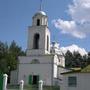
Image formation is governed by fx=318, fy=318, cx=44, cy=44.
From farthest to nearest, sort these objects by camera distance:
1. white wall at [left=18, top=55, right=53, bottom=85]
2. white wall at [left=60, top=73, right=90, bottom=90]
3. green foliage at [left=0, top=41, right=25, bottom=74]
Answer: green foliage at [left=0, top=41, right=25, bottom=74], white wall at [left=18, top=55, right=53, bottom=85], white wall at [left=60, top=73, right=90, bottom=90]

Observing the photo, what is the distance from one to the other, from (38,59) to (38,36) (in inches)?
159

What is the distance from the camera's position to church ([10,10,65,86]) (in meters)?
45.9

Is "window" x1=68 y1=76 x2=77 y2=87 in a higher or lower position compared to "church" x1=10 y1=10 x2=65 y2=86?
lower

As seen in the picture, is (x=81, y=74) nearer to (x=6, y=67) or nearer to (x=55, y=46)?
(x=55, y=46)

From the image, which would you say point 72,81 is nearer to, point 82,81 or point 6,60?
point 82,81

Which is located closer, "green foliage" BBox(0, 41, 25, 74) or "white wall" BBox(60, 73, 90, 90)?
"white wall" BBox(60, 73, 90, 90)

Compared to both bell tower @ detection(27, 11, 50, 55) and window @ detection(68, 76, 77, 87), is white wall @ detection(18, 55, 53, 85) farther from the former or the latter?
window @ detection(68, 76, 77, 87)

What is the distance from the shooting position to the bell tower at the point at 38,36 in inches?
1858

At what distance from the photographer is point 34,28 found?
159 feet

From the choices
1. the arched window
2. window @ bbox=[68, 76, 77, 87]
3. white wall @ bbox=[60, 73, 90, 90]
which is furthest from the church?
white wall @ bbox=[60, 73, 90, 90]

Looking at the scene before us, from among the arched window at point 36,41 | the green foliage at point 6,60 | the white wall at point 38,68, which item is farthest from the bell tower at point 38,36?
the green foliage at point 6,60

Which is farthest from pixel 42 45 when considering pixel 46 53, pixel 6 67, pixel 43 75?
pixel 6 67

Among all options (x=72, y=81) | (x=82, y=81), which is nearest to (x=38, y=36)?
(x=72, y=81)

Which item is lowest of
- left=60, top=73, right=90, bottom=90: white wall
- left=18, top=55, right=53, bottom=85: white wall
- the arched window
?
left=60, top=73, right=90, bottom=90: white wall
